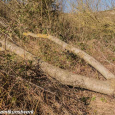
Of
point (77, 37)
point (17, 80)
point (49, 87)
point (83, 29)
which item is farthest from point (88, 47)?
point (17, 80)

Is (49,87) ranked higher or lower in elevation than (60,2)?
lower

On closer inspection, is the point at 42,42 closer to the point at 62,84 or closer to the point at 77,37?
the point at 77,37

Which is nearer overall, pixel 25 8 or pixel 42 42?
pixel 42 42

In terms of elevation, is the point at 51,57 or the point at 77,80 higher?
the point at 51,57

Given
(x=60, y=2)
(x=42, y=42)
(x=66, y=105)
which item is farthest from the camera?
(x=60, y=2)

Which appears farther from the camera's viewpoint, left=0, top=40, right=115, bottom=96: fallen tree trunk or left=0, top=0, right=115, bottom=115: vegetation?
left=0, top=40, right=115, bottom=96: fallen tree trunk

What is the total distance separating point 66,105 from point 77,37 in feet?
15.4

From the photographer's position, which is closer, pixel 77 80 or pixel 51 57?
pixel 77 80

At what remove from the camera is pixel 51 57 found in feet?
14.2

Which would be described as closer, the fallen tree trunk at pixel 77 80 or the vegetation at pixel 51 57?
the vegetation at pixel 51 57

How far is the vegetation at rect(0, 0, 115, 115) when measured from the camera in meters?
1.94

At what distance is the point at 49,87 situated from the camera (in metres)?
2.33

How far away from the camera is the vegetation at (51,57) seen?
6.36ft

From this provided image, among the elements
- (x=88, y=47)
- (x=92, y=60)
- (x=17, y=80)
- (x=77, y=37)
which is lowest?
(x=17, y=80)
